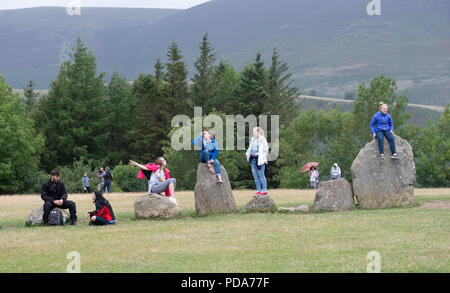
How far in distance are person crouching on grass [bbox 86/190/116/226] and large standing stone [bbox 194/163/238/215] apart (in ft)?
11.9

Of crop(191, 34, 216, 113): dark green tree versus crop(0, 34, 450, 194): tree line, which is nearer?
crop(0, 34, 450, 194): tree line

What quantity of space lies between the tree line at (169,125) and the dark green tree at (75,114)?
15cm

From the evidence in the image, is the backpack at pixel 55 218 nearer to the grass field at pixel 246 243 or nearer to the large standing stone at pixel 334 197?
the grass field at pixel 246 243

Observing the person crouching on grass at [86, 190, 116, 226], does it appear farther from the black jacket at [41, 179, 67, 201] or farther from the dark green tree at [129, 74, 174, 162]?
the dark green tree at [129, 74, 174, 162]

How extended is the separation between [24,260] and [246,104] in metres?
62.2

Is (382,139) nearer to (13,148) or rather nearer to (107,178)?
(107,178)

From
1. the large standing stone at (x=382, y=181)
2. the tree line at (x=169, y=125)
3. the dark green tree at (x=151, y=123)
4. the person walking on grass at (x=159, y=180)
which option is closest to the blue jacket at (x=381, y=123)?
the large standing stone at (x=382, y=181)

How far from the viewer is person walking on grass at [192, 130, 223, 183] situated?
838 inches

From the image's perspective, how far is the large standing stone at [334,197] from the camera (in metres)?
21.0

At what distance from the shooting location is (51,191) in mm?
19172

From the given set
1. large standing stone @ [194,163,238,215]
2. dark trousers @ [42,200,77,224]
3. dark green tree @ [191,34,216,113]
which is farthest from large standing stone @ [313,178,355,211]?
dark green tree @ [191,34,216,113]

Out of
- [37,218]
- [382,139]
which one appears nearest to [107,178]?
[37,218]

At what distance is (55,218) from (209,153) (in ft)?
19.8
